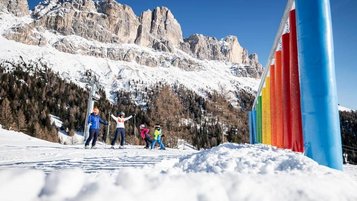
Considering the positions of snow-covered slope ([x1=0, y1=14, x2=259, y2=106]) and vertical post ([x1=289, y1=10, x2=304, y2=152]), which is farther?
snow-covered slope ([x1=0, y1=14, x2=259, y2=106])

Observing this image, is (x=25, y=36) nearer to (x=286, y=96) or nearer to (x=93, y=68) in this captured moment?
(x=93, y=68)

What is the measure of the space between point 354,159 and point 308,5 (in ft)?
147

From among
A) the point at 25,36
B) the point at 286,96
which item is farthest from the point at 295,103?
the point at 25,36

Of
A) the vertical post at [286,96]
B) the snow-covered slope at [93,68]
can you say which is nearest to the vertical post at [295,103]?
the vertical post at [286,96]

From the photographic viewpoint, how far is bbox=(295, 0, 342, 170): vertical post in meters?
3.89

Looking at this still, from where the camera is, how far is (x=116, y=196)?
1504mm

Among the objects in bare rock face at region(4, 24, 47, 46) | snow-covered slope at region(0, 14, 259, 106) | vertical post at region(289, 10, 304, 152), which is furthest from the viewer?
bare rock face at region(4, 24, 47, 46)

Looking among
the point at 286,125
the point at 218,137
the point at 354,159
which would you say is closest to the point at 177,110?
the point at 218,137

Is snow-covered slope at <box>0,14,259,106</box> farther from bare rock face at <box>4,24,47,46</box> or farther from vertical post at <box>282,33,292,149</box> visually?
vertical post at <box>282,33,292,149</box>

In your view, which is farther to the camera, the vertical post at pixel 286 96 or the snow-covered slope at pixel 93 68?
the snow-covered slope at pixel 93 68

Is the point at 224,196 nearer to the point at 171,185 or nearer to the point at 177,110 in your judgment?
the point at 171,185

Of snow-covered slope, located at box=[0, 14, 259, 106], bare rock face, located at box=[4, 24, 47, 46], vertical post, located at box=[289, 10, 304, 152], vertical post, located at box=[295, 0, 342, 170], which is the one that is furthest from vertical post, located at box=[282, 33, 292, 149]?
bare rock face, located at box=[4, 24, 47, 46]

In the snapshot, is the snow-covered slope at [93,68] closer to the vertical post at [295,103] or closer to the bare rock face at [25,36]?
the bare rock face at [25,36]

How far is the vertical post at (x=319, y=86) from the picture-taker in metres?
3.89
